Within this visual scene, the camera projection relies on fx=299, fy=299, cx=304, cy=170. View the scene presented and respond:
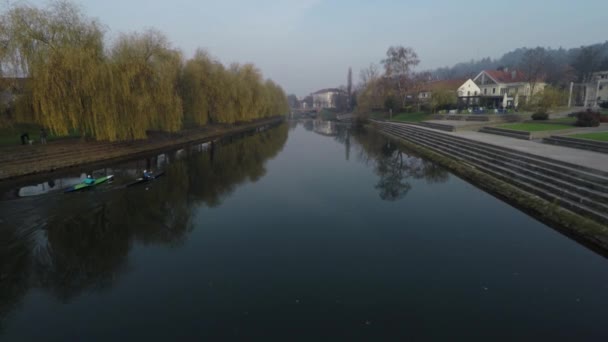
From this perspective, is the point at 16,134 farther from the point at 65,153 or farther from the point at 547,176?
the point at 547,176

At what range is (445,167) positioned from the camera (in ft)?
63.1

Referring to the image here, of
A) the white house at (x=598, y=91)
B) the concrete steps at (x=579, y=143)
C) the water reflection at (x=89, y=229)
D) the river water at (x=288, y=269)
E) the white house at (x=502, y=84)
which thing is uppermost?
the white house at (x=502, y=84)

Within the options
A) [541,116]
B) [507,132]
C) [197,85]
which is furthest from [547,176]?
[197,85]

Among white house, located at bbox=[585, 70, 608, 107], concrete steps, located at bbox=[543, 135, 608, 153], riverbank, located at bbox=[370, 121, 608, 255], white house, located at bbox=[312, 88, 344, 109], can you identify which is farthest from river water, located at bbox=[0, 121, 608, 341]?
white house, located at bbox=[312, 88, 344, 109]

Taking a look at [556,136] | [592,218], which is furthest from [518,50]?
[592,218]

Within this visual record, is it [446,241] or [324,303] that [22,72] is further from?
[446,241]

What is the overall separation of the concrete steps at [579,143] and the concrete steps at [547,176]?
3.64 meters

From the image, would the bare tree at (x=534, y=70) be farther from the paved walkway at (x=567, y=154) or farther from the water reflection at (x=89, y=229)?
the water reflection at (x=89, y=229)

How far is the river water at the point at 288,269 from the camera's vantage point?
18.1ft

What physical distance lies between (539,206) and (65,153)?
980 inches

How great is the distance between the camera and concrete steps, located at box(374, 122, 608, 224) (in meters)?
9.38

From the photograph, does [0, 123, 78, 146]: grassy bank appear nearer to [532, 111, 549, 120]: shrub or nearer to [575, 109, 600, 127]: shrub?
[575, 109, 600, 127]: shrub

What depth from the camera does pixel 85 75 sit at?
18.5 metres

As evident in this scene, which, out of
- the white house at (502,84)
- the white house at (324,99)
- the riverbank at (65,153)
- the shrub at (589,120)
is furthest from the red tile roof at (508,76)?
the white house at (324,99)
